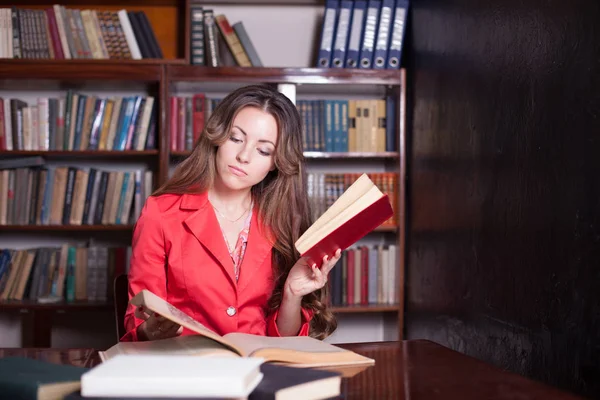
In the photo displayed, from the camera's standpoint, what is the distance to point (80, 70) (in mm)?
3506

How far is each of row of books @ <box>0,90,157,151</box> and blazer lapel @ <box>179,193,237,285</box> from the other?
5.96 ft

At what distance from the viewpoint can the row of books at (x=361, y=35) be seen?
364 centimetres

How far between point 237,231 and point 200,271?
0.18m

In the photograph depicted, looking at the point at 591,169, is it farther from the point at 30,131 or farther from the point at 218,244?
the point at 30,131

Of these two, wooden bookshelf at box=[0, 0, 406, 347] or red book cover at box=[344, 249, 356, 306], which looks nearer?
wooden bookshelf at box=[0, 0, 406, 347]

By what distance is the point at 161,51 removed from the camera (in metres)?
3.69

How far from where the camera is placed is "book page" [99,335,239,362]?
3.65 ft

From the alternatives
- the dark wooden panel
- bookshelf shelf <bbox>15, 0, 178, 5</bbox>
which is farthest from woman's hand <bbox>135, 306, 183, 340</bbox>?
bookshelf shelf <bbox>15, 0, 178, 5</bbox>

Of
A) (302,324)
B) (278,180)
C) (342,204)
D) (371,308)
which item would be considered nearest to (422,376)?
(342,204)

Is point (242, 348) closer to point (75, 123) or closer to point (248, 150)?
point (248, 150)

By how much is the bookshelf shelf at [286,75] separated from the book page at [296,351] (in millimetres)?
2363

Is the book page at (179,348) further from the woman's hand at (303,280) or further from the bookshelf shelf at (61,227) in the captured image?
the bookshelf shelf at (61,227)

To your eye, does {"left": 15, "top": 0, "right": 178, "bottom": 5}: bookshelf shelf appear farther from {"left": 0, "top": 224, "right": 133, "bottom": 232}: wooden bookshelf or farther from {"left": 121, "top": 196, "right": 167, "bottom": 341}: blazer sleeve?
{"left": 121, "top": 196, "right": 167, "bottom": 341}: blazer sleeve

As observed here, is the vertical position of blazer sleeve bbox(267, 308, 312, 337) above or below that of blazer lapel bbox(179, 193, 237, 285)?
below
